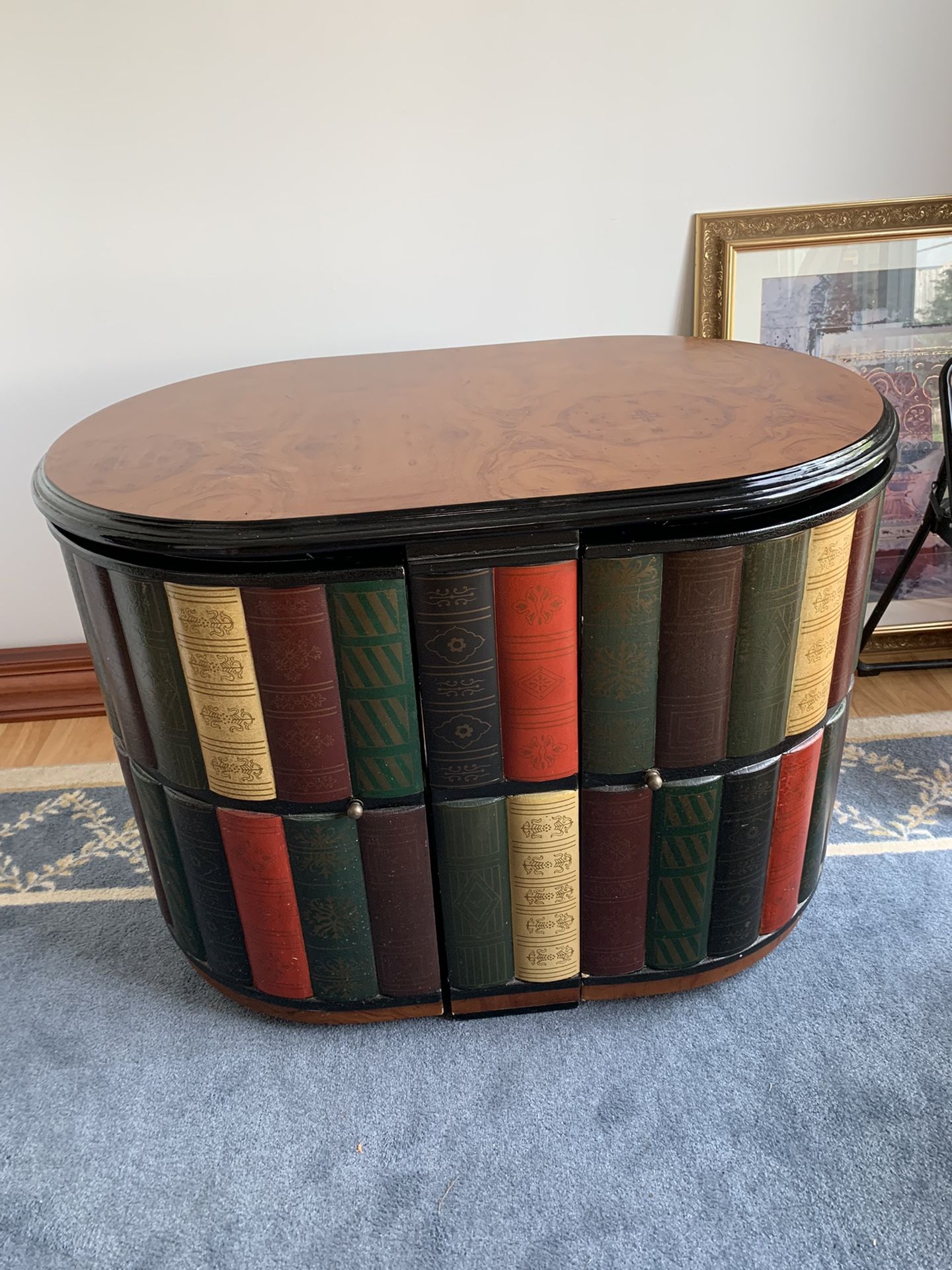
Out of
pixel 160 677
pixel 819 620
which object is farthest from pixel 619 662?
pixel 160 677

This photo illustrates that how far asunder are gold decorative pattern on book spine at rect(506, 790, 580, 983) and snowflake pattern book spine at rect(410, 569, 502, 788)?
7cm

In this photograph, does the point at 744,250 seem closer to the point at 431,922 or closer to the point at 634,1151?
the point at 431,922

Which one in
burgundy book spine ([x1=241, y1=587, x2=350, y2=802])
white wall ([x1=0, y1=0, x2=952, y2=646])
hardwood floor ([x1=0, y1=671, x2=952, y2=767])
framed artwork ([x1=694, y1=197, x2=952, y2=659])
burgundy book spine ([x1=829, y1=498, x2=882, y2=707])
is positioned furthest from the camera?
hardwood floor ([x1=0, y1=671, x2=952, y2=767])

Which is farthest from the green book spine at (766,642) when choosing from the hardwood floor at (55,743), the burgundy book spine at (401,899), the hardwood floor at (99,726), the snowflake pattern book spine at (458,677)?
the hardwood floor at (55,743)

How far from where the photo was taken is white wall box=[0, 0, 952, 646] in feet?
4.89

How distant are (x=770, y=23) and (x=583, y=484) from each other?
101 centimetres

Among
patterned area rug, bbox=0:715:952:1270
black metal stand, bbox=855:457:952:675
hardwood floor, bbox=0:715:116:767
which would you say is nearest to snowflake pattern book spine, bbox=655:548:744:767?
patterned area rug, bbox=0:715:952:1270

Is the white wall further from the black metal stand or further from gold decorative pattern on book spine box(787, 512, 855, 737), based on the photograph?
gold decorative pattern on book spine box(787, 512, 855, 737)

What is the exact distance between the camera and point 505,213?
5.26 ft

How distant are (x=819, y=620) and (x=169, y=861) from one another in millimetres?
811

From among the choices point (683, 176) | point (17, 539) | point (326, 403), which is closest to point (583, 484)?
point (326, 403)

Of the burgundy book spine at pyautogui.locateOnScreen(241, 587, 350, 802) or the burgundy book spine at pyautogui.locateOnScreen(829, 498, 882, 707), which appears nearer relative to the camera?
the burgundy book spine at pyautogui.locateOnScreen(241, 587, 350, 802)

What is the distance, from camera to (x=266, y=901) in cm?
115

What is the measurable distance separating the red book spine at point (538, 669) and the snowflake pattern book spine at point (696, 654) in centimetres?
10
